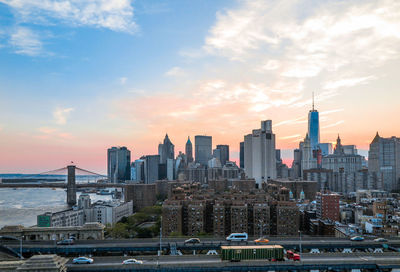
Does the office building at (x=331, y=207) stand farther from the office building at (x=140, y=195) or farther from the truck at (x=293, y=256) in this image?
the office building at (x=140, y=195)

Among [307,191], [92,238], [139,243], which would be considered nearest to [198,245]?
[139,243]

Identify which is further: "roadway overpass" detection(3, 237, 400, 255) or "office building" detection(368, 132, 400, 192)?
"office building" detection(368, 132, 400, 192)

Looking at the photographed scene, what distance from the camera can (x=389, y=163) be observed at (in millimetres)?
190125

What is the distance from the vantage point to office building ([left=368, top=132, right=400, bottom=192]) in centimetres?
16693

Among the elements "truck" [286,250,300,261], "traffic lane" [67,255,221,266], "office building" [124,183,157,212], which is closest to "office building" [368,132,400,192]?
"office building" [124,183,157,212]

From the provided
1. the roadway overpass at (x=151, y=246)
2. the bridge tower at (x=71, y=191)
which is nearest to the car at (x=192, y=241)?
the roadway overpass at (x=151, y=246)

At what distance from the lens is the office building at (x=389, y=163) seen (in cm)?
16693

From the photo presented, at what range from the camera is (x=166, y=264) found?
82.3 feet

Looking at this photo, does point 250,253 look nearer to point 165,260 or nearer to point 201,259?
point 201,259

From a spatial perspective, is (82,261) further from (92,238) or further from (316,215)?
(316,215)

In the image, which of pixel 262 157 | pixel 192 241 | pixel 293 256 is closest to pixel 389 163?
pixel 262 157

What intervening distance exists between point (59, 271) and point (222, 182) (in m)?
135

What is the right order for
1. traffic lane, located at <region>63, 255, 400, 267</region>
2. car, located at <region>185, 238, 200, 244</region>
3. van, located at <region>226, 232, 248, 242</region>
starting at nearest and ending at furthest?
traffic lane, located at <region>63, 255, 400, 267</region>
car, located at <region>185, 238, 200, 244</region>
van, located at <region>226, 232, 248, 242</region>

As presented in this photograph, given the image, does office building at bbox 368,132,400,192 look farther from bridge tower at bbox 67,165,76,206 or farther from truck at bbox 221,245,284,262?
bridge tower at bbox 67,165,76,206
